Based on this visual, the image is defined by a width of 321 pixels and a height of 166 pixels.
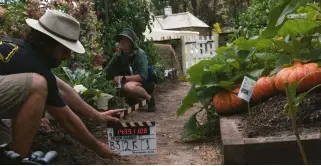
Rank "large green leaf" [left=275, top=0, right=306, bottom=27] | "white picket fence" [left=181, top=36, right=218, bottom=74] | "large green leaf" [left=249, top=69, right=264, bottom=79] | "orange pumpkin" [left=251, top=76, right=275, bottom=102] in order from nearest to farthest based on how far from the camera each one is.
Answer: "large green leaf" [left=275, top=0, right=306, bottom=27], "orange pumpkin" [left=251, top=76, right=275, bottom=102], "large green leaf" [left=249, top=69, right=264, bottom=79], "white picket fence" [left=181, top=36, right=218, bottom=74]

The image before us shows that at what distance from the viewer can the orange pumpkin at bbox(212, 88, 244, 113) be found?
14.1 ft

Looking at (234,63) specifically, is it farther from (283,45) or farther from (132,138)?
(132,138)

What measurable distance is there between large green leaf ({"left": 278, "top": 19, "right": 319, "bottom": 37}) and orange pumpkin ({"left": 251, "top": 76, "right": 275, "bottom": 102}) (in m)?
0.48

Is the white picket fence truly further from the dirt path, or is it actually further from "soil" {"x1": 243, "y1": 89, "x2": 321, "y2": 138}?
"soil" {"x1": 243, "y1": 89, "x2": 321, "y2": 138}

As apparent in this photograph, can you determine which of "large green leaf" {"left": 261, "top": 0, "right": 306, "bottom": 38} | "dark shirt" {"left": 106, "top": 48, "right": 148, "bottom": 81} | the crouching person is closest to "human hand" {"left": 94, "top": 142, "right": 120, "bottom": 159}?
"large green leaf" {"left": 261, "top": 0, "right": 306, "bottom": 38}

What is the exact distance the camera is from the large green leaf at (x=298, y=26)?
11.5 ft

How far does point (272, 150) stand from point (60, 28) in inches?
60.3

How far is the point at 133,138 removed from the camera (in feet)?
11.0

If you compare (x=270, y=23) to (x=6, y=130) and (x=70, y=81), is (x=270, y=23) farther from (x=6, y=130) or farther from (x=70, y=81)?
(x=70, y=81)

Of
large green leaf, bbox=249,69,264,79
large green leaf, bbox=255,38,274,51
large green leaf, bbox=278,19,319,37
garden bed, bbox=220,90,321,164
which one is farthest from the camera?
large green leaf, bbox=249,69,264,79

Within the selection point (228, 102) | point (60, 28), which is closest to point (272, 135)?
point (228, 102)

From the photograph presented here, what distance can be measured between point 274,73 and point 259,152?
1.17 m

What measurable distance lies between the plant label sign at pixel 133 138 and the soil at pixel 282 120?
2.31ft

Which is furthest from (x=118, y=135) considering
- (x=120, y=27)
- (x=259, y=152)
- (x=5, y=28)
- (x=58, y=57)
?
(x=120, y=27)
